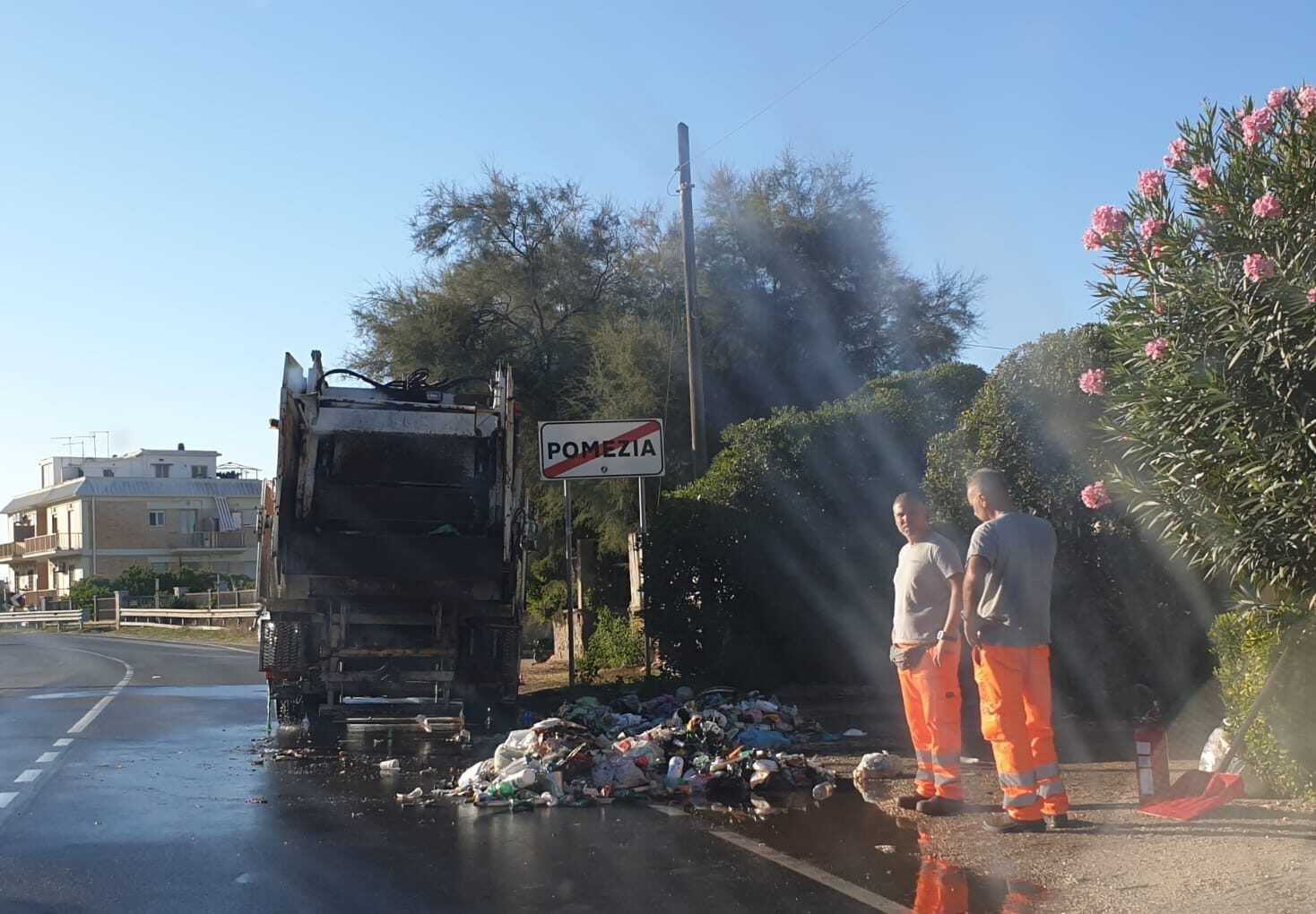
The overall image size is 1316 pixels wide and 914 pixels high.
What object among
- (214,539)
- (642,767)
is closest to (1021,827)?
(642,767)

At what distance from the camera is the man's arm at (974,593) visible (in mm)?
7062

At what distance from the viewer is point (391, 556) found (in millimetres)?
11898

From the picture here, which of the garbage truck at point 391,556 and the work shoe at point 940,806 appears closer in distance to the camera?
the work shoe at point 940,806

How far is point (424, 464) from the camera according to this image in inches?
500

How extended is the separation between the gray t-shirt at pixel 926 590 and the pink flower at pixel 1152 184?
6.91 feet

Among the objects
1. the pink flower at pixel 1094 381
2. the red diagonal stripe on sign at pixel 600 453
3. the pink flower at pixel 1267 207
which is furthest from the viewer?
the red diagonal stripe on sign at pixel 600 453

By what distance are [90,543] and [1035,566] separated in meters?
77.8

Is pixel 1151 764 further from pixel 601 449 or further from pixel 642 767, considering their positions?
pixel 601 449

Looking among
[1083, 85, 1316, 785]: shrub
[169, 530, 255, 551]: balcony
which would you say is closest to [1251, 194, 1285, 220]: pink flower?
[1083, 85, 1316, 785]: shrub

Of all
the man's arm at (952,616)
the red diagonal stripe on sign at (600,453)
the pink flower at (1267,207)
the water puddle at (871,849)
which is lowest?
the water puddle at (871,849)

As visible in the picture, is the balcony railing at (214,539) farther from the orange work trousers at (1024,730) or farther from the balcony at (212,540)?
the orange work trousers at (1024,730)

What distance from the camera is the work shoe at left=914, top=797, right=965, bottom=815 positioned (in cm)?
744

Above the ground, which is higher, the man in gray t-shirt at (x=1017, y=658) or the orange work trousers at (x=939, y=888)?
the man in gray t-shirt at (x=1017, y=658)

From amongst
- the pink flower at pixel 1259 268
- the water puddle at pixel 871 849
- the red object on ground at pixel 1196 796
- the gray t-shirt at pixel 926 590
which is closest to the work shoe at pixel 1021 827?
the water puddle at pixel 871 849
